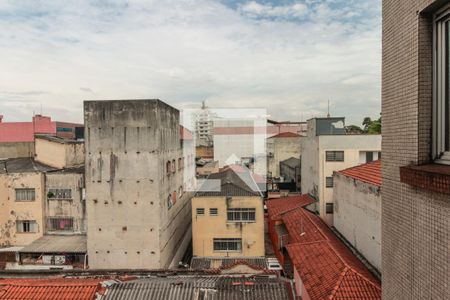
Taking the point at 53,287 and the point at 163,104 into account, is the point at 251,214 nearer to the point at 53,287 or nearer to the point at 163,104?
the point at 163,104

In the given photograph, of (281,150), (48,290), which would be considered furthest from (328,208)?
(281,150)

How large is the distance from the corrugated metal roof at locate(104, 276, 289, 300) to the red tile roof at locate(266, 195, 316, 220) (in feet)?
45.9

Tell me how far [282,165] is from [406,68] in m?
45.3

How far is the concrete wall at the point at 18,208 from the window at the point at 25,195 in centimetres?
21

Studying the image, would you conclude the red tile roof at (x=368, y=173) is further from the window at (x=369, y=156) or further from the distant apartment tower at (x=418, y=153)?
the distant apartment tower at (x=418, y=153)

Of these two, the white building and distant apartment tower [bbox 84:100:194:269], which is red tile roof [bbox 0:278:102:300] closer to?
distant apartment tower [bbox 84:100:194:269]

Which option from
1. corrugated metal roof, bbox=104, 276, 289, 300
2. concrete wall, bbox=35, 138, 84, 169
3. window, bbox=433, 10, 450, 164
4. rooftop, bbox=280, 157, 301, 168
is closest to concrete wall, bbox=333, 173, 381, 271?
corrugated metal roof, bbox=104, 276, 289, 300

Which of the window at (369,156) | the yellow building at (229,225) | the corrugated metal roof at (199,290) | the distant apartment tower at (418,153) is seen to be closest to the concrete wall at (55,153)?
the yellow building at (229,225)

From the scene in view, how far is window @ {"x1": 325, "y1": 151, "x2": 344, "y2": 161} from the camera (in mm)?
26047

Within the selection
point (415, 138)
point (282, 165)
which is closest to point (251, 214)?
point (415, 138)

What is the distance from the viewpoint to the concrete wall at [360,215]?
46.4 feet

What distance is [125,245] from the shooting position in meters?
19.1

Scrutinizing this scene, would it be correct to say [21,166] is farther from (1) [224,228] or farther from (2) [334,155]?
(2) [334,155]

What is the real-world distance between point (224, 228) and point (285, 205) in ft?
28.0
